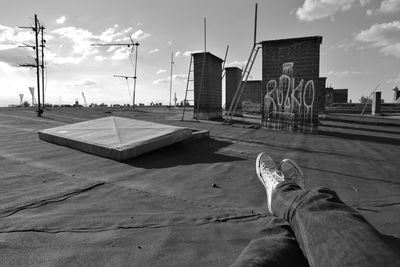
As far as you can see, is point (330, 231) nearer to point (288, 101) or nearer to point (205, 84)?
point (288, 101)

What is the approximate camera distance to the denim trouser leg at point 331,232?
1336 mm

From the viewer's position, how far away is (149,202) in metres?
3.21

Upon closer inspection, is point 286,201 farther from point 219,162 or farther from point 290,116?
point 290,116

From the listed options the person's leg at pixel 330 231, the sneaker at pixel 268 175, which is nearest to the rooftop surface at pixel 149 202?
the sneaker at pixel 268 175

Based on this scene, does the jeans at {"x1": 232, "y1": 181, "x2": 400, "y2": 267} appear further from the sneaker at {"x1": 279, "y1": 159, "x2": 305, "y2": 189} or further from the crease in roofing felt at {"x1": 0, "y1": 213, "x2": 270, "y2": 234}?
the sneaker at {"x1": 279, "y1": 159, "x2": 305, "y2": 189}

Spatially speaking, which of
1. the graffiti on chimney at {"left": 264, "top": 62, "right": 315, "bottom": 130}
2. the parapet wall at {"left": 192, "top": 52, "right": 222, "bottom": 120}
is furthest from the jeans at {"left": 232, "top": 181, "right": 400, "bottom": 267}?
the parapet wall at {"left": 192, "top": 52, "right": 222, "bottom": 120}

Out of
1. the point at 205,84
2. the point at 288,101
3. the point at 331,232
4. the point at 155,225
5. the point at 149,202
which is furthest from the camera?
the point at 205,84

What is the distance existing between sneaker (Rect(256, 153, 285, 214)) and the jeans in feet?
1.64

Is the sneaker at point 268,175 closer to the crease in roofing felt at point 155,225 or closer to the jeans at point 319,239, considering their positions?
the crease in roofing felt at point 155,225

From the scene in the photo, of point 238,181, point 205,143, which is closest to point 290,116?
point 205,143

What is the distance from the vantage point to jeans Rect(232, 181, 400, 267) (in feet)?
4.46

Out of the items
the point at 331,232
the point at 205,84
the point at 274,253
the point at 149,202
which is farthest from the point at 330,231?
the point at 205,84

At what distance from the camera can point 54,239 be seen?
88.3 inches

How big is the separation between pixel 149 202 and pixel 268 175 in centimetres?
142
